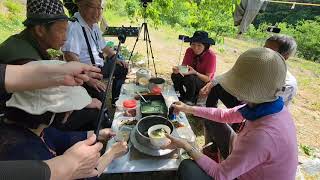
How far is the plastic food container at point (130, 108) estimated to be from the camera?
9.80ft

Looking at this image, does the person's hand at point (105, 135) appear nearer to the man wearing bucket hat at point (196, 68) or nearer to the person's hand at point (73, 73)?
the person's hand at point (73, 73)

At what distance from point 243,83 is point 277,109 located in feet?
1.11

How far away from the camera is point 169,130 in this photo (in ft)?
7.79

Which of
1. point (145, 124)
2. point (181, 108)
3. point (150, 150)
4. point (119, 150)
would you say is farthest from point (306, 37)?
point (119, 150)

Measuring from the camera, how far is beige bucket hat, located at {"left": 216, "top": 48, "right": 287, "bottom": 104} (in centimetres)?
175

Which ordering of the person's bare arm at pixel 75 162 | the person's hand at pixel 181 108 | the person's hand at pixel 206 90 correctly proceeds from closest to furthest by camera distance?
the person's bare arm at pixel 75 162 < the person's hand at pixel 181 108 < the person's hand at pixel 206 90

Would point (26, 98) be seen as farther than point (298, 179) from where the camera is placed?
No

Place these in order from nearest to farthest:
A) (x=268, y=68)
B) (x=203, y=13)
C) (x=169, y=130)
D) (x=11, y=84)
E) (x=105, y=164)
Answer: (x=11, y=84)
(x=268, y=68)
(x=105, y=164)
(x=169, y=130)
(x=203, y=13)

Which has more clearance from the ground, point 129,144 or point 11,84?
point 11,84

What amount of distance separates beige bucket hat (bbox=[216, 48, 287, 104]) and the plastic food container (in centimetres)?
145

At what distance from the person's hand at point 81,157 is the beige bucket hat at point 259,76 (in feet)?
3.48

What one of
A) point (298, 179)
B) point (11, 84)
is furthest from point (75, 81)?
point (298, 179)

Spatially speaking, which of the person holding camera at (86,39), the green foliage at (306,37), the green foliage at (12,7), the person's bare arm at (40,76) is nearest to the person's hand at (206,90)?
the person holding camera at (86,39)

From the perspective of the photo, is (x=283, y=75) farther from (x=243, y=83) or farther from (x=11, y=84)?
(x=11, y=84)
